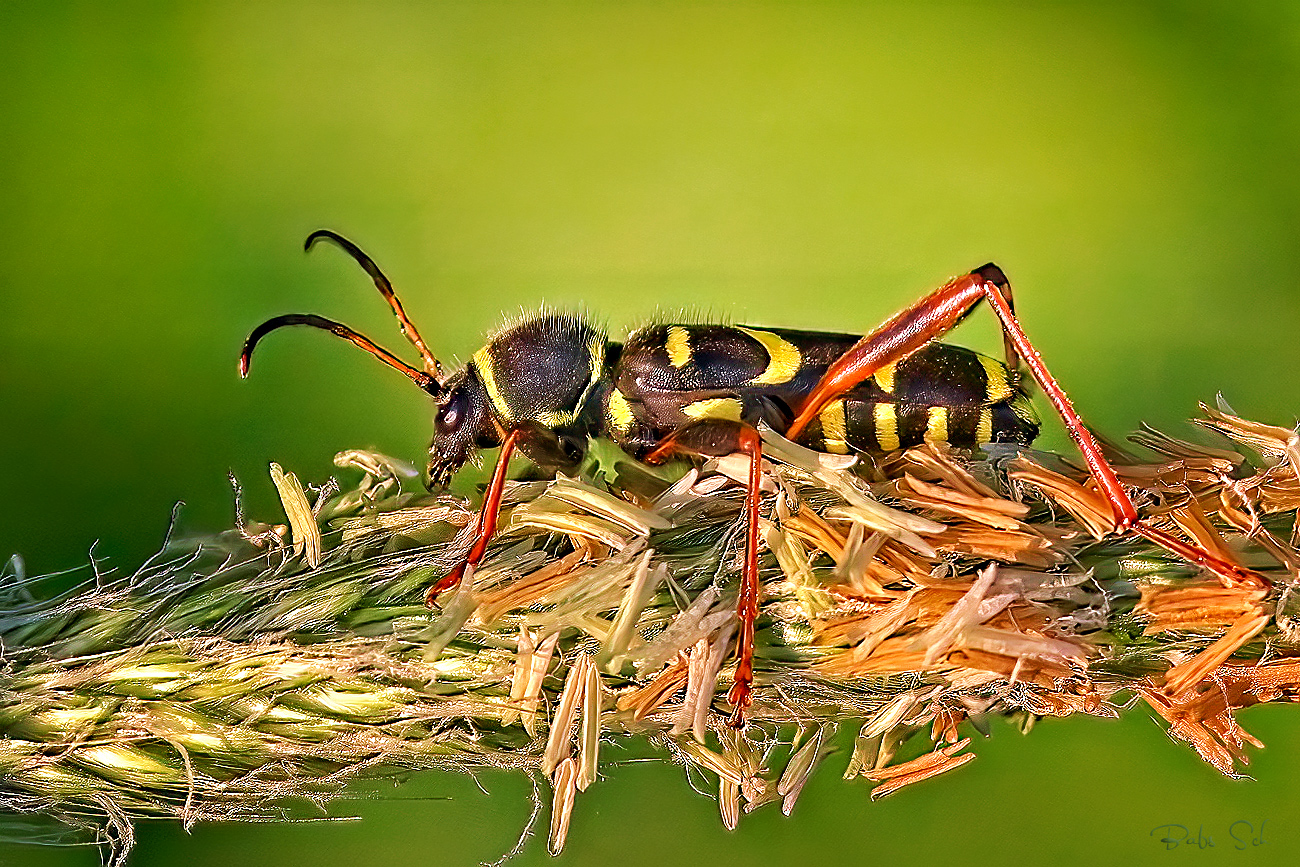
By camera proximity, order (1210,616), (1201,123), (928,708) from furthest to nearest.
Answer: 1. (1201,123)
2. (928,708)
3. (1210,616)

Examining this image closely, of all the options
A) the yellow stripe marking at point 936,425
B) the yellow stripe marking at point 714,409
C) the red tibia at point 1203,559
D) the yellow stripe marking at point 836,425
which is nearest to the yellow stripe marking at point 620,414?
the yellow stripe marking at point 714,409

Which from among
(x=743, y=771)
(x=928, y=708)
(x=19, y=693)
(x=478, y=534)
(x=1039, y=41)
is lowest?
(x=743, y=771)

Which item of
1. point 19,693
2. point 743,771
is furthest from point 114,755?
point 743,771

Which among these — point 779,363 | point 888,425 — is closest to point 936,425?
point 888,425

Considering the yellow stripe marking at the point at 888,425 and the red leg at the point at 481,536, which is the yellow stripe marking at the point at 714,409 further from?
the red leg at the point at 481,536

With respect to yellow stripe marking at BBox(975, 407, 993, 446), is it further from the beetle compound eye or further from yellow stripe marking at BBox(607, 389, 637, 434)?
the beetle compound eye

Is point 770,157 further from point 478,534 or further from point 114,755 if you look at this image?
point 114,755
